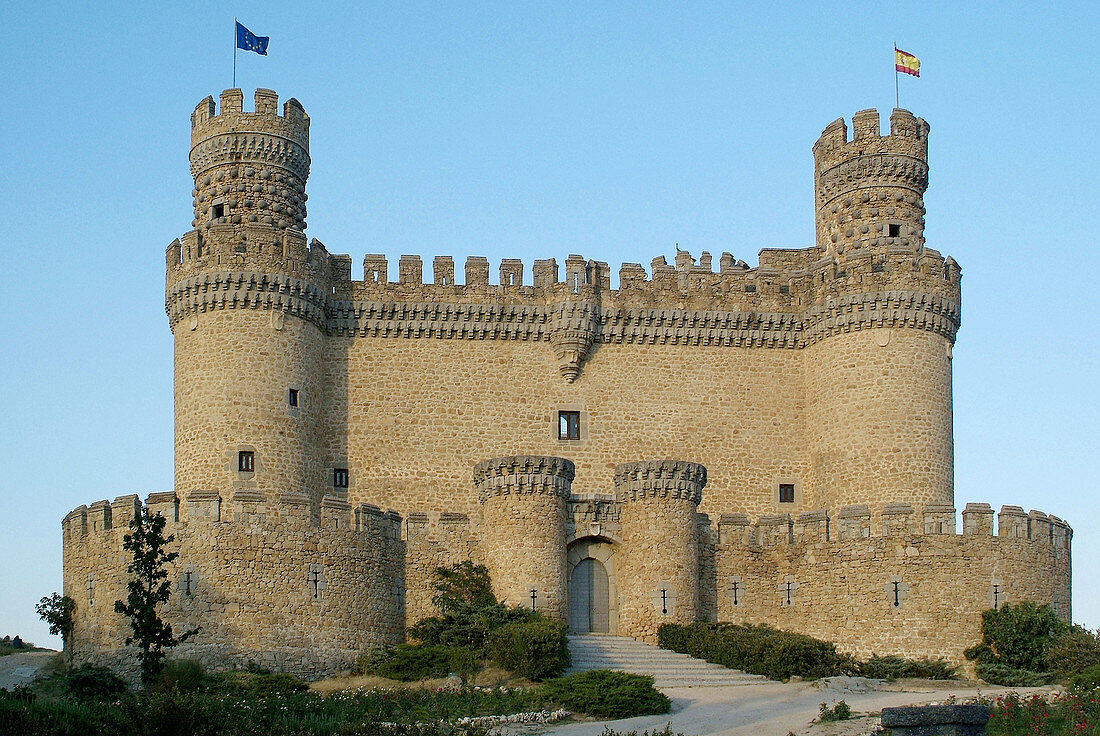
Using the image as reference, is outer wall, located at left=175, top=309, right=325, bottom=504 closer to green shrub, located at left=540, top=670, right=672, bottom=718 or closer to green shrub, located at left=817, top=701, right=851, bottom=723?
green shrub, located at left=540, top=670, right=672, bottom=718

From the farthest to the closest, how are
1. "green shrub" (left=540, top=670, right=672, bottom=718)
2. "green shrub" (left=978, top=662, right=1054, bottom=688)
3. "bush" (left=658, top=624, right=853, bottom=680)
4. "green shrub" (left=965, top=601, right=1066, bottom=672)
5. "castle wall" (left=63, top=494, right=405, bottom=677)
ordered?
1. "green shrub" (left=965, top=601, right=1066, bottom=672)
2. "castle wall" (left=63, top=494, right=405, bottom=677)
3. "bush" (left=658, top=624, right=853, bottom=680)
4. "green shrub" (left=978, top=662, right=1054, bottom=688)
5. "green shrub" (left=540, top=670, right=672, bottom=718)

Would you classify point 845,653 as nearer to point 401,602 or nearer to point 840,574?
point 840,574

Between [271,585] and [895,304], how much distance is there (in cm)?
1683

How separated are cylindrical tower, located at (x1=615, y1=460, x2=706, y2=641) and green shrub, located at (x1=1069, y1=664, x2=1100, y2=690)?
28.1 feet

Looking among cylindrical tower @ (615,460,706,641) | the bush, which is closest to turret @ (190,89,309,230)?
cylindrical tower @ (615,460,706,641)

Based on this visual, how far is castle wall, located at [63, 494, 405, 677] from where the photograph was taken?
1380 inches

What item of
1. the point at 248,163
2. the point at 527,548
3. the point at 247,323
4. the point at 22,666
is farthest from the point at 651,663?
the point at 248,163

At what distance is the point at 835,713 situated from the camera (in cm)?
2888

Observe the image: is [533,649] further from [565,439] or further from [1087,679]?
[565,439]

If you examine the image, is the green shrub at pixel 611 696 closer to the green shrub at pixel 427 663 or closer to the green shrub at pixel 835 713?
the green shrub at pixel 835 713

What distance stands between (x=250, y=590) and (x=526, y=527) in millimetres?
5963

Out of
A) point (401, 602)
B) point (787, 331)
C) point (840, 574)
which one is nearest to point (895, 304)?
point (787, 331)

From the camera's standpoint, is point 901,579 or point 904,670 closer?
point 904,670

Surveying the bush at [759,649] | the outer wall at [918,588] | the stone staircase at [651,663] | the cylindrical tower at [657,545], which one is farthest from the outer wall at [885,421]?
the stone staircase at [651,663]
